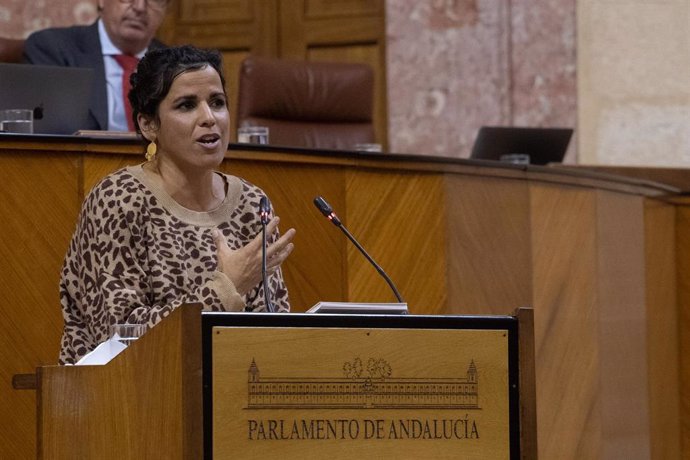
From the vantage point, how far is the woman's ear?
9.66 feet

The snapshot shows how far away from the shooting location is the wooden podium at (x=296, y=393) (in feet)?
7.16

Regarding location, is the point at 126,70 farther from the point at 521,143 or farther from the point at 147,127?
the point at 147,127

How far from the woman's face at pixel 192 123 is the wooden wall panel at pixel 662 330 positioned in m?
2.11

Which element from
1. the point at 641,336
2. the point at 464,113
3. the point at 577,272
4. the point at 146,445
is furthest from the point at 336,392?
the point at 464,113

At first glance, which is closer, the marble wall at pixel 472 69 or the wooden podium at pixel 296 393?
the wooden podium at pixel 296 393

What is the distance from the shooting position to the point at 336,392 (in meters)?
2.24

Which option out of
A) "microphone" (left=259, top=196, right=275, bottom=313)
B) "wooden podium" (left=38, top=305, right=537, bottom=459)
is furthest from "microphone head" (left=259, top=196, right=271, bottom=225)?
"wooden podium" (left=38, top=305, right=537, bottom=459)

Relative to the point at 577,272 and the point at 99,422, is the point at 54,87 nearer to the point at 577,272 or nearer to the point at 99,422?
the point at 577,272

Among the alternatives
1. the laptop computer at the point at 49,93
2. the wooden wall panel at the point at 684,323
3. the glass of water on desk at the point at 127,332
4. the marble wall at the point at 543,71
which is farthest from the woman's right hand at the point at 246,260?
the marble wall at the point at 543,71

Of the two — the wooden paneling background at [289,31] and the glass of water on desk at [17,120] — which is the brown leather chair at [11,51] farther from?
the wooden paneling background at [289,31]

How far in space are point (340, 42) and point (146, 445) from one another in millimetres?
4964

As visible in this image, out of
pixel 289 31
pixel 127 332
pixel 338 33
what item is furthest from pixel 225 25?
pixel 127 332

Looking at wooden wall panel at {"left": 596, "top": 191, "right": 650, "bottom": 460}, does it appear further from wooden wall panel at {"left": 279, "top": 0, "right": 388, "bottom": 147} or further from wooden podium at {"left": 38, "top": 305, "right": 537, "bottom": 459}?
wooden wall panel at {"left": 279, "top": 0, "right": 388, "bottom": 147}

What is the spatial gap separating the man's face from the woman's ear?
2320 mm
